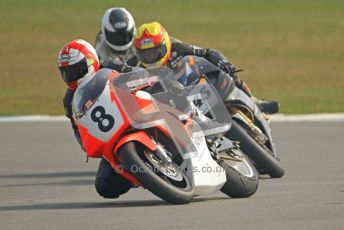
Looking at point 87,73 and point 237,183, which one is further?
point 87,73

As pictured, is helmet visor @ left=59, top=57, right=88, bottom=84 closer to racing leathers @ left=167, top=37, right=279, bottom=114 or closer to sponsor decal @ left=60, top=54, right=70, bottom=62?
sponsor decal @ left=60, top=54, right=70, bottom=62

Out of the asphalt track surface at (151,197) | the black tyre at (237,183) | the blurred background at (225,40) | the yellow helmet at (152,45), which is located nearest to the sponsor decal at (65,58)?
the asphalt track surface at (151,197)

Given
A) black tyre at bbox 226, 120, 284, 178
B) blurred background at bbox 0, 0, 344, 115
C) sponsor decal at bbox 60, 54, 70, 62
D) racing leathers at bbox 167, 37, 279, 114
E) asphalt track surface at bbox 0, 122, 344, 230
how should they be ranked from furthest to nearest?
blurred background at bbox 0, 0, 344, 115 → racing leathers at bbox 167, 37, 279, 114 → black tyre at bbox 226, 120, 284, 178 → sponsor decal at bbox 60, 54, 70, 62 → asphalt track surface at bbox 0, 122, 344, 230

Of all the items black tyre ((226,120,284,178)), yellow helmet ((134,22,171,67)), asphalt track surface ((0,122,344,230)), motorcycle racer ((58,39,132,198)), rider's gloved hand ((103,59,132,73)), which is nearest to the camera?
asphalt track surface ((0,122,344,230))

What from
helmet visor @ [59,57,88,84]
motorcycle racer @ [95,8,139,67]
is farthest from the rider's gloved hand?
motorcycle racer @ [95,8,139,67]

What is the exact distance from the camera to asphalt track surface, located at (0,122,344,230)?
8398 millimetres

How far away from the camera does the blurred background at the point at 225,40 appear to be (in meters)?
24.3

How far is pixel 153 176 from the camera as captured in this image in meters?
9.13

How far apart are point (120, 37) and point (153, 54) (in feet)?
8.65

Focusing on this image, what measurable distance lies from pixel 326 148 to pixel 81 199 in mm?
5050

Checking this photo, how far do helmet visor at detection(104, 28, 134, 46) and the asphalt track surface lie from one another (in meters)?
1.44

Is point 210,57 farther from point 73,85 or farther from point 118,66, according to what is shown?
point 73,85

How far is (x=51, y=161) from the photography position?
47.3 feet

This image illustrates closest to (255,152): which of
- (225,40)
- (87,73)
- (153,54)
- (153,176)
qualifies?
(153,54)
